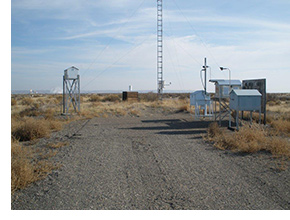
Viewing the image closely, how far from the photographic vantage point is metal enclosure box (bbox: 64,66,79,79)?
20406mm

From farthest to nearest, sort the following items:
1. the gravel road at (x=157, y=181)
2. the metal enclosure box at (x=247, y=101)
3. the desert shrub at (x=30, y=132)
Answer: the metal enclosure box at (x=247, y=101)
the desert shrub at (x=30, y=132)
the gravel road at (x=157, y=181)

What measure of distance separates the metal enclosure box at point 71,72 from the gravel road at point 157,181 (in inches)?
453

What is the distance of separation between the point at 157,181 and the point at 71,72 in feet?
52.5

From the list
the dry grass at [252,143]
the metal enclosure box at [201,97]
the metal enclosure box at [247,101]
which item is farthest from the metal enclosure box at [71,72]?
the dry grass at [252,143]

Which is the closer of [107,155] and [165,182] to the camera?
[165,182]

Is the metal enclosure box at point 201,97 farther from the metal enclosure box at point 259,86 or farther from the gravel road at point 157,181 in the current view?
the gravel road at point 157,181

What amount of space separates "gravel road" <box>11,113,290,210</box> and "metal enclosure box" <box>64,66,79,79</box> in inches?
453

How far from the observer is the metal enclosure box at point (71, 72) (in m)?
20.4

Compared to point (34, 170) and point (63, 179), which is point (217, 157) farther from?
point (34, 170)

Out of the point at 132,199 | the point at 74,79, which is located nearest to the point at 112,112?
the point at 74,79

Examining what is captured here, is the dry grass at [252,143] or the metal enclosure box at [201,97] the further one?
the metal enclosure box at [201,97]

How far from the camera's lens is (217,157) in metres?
8.23

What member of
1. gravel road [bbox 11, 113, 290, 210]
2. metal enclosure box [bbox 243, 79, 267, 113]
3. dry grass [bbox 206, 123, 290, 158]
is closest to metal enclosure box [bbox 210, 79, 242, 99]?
metal enclosure box [bbox 243, 79, 267, 113]

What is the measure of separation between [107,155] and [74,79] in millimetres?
13285
